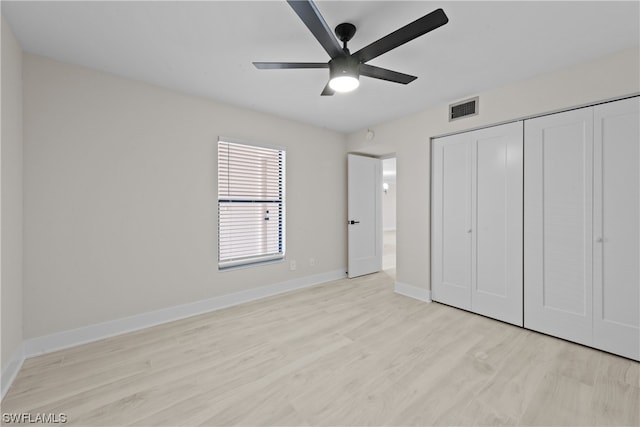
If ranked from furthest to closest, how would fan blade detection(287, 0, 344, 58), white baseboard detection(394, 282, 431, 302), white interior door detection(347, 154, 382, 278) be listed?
white interior door detection(347, 154, 382, 278)
white baseboard detection(394, 282, 431, 302)
fan blade detection(287, 0, 344, 58)

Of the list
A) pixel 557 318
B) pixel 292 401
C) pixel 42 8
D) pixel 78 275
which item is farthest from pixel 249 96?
pixel 557 318

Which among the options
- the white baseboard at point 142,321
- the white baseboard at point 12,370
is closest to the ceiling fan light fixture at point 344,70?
the white baseboard at point 142,321

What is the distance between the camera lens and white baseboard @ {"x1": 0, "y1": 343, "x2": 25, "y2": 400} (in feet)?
5.80

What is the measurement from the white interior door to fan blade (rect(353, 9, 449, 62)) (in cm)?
277

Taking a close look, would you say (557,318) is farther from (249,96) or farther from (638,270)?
(249,96)

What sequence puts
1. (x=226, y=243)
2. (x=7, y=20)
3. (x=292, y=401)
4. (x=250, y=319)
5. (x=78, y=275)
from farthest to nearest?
(x=226, y=243)
(x=250, y=319)
(x=78, y=275)
(x=7, y=20)
(x=292, y=401)

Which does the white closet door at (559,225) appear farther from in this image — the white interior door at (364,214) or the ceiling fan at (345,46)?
the white interior door at (364,214)

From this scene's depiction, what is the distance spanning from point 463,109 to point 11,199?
433 centimetres

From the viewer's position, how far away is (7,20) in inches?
72.6

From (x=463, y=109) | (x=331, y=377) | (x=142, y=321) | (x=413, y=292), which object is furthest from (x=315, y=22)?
(x=413, y=292)

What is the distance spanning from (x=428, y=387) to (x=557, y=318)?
5.61ft

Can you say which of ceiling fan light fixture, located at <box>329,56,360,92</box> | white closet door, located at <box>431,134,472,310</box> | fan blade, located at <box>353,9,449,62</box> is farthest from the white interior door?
fan blade, located at <box>353,9,449,62</box>

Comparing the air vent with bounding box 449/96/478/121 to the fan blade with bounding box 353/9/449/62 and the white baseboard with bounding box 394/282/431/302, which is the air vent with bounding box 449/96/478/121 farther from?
the white baseboard with bounding box 394/282/431/302

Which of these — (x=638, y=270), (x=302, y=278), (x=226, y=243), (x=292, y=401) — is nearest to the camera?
(x=292, y=401)
